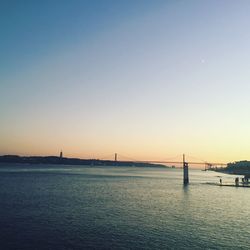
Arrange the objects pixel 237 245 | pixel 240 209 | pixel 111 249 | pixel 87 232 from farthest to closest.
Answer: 1. pixel 240 209
2. pixel 87 232
3. pixel 237 245
4. pixel 111 249

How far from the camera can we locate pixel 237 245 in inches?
1299

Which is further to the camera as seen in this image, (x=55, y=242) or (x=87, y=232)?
(x=87, y=232)

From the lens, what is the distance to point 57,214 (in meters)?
48.8

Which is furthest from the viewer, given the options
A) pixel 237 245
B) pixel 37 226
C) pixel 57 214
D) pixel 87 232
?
pixel 57 214

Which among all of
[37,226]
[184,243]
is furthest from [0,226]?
[184,243]

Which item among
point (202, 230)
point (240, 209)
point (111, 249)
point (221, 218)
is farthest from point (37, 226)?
point (240, 209)

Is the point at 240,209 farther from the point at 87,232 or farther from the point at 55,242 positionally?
the point at 55,242

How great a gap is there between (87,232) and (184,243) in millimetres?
12744

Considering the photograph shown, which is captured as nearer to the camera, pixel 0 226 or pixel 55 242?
pixel 55 242

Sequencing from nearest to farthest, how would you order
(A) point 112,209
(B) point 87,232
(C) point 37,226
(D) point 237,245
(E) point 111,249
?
(E) point 111,249
(D) point 237,245
(B) point 87,232
(C) point 37,226
(A) point 112,209

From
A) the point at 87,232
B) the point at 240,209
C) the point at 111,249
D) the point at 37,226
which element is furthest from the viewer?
the point at 240,209

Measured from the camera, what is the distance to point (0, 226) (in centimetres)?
3884

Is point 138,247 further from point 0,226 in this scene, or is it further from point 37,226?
point 0,226

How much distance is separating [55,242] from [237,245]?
2161cm
